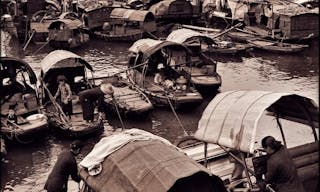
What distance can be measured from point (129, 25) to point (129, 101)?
16627 millimetres

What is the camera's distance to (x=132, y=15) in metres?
31.9

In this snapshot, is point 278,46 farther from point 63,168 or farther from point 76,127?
point 63,168

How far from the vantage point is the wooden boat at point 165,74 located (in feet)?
58.8

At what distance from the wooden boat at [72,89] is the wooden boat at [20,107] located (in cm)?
54

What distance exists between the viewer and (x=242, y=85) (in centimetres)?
2309

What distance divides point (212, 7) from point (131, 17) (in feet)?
35.0

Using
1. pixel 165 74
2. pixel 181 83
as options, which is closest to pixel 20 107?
pixel 181 83

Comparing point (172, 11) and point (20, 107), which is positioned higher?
point (172, 11)

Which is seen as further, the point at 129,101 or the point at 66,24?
the point at 66,24

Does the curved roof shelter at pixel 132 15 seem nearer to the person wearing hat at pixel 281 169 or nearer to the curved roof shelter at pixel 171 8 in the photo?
the curved roof shelter at pixel 171 8

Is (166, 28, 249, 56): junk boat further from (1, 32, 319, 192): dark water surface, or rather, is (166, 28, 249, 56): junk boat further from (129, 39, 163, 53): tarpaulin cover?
(129, 39, 163, 53): tarpaulin cover

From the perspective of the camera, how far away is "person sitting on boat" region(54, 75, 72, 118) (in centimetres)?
1617

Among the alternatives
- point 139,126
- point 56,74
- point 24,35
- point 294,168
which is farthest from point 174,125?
point 24,35

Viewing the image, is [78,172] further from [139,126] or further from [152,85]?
[152,85]
